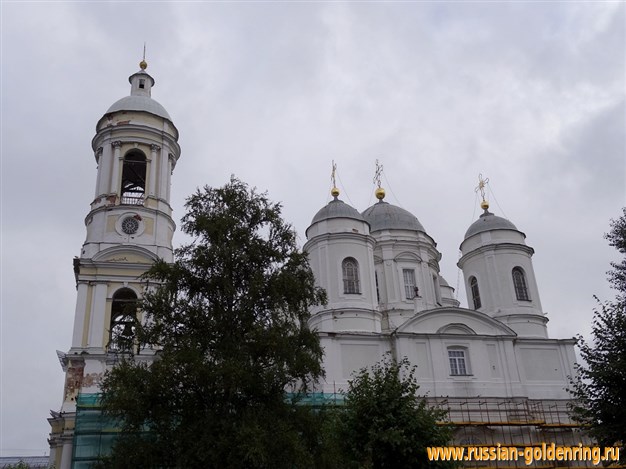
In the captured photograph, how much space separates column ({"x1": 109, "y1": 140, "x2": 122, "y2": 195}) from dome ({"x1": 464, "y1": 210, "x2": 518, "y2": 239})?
19.0 meters

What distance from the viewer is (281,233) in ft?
52.0

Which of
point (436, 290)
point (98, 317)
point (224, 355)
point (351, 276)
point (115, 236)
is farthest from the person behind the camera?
Answer: point (436, 290)

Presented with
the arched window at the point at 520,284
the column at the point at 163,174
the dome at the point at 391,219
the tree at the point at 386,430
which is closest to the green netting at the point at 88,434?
the tree at the point at 386,430

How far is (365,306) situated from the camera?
2986 centimetres

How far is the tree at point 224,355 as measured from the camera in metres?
13.0

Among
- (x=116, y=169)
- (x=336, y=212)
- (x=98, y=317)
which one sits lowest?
(x=98, y=317)

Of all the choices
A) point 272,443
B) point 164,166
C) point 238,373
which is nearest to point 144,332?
point 238,373

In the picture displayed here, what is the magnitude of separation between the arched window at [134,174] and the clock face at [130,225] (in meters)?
1.49

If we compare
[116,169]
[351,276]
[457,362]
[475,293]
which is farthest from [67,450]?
[475,293]

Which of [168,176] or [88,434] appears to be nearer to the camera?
[88,434]

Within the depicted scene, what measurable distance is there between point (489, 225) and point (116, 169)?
19559 mm

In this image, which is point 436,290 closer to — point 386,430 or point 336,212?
point 336,212

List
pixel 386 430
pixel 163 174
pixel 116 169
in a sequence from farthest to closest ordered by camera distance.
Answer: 1. pixel 163 174
2. pixel 116 169
3. pixel 386 430

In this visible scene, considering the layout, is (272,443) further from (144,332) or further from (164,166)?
(164,166)
